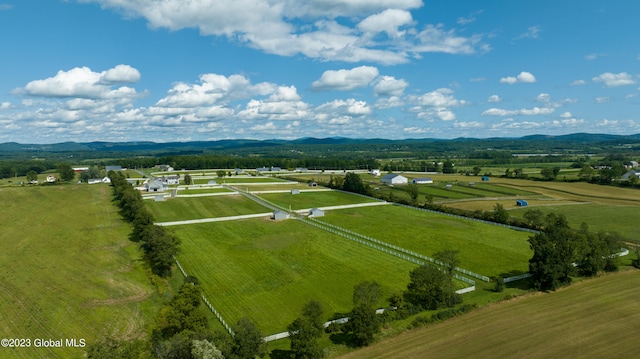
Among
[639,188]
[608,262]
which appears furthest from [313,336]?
[639,188]

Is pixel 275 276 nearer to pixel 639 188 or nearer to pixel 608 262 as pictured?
pixel 608 262

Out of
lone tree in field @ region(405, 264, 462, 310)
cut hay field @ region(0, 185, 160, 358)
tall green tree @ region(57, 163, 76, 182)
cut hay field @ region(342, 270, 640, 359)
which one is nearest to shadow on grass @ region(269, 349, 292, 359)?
cut hay field @ region(342, 270, 640, 359)

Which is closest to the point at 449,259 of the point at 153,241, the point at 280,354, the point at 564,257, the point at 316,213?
the point at 564,257

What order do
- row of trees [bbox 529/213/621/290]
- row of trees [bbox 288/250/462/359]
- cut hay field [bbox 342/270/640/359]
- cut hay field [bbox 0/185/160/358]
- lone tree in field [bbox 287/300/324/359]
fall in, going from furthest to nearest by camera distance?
row of trees [bbox 529/213/621/290]
cut hay field [bbox 0/185/160/358]
cut hay field [bbox 342/270/640/359]
row of trees [bbox 288/250/462/359]
lone tree in field [bbox 287/300/324/359]

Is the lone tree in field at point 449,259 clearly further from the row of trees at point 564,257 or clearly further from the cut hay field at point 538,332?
the row of trees at point 564,257

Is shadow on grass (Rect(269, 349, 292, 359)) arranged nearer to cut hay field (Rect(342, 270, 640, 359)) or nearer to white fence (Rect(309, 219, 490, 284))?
cut hay field (Rect(342, 270, 640, 359))
